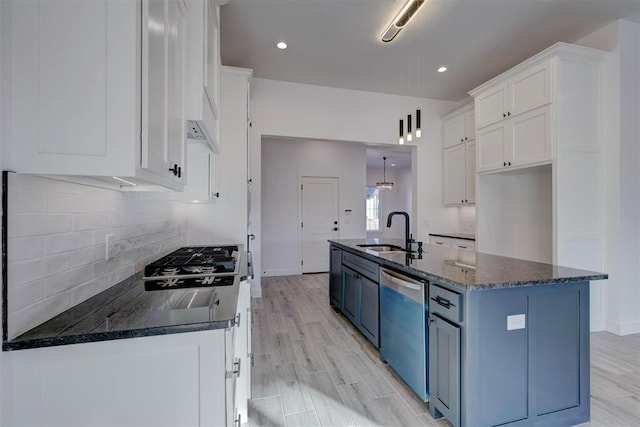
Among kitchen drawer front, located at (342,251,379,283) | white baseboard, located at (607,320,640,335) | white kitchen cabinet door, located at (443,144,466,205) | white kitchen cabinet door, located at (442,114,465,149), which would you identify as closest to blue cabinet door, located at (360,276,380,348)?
kitchen drawer front, located at (342,251,379,283)

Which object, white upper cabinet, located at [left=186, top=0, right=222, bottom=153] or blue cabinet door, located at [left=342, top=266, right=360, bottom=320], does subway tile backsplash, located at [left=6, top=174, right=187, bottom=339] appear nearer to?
white upper cabinet, located at [left=186, top=0, right=222, bottom=153]

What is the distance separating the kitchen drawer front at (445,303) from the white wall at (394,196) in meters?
7.96

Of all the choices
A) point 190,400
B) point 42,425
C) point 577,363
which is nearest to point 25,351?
point 42,425

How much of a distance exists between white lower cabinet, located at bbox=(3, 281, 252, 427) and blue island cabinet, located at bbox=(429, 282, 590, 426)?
1.16 m

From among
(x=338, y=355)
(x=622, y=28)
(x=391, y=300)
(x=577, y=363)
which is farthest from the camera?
A: (x=622, y=28)

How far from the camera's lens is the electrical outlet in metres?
1.36

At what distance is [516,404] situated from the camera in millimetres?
1547

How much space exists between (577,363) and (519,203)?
2.87 meters

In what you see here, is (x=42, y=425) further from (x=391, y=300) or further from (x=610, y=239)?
(x=610, y=239)

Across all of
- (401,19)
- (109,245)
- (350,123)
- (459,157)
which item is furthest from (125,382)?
(459,157)

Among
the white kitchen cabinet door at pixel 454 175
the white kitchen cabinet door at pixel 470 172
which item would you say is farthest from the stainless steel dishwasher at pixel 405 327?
the white kitchen cabinet door at pixel 454 175

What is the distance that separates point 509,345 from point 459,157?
3571 mm

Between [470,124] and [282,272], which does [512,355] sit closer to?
[470,124]

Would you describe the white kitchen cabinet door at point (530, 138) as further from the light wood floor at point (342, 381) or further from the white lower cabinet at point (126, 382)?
the white lower cabinet at point (126, 382)
